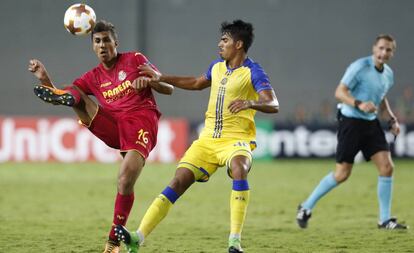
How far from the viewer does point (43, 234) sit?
28.7 feet

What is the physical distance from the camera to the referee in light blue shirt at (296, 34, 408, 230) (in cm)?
930

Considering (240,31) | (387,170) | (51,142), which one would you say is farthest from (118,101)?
(51,142)

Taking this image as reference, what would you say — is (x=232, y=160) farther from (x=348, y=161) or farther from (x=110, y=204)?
(x=110, y=204)

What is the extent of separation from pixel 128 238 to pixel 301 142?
45.1ft

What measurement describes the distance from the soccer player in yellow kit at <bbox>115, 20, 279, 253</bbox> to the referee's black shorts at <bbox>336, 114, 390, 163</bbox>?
2343mm

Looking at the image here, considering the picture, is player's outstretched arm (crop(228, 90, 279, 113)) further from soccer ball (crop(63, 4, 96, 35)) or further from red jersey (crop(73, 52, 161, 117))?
soccer ball (crop(63, 4, 96, 35))

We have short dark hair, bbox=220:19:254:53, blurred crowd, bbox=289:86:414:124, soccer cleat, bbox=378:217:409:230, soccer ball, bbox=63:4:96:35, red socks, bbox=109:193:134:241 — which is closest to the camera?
red socks, bbox=109:193:134:241

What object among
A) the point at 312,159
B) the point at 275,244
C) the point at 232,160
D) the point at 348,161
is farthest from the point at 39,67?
the point at 312,159

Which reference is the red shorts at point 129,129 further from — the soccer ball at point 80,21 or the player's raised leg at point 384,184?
the player's raised leg at point 384,184

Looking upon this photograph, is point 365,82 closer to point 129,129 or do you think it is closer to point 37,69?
point 129,129

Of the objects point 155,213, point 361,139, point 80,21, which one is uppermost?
point 80,21

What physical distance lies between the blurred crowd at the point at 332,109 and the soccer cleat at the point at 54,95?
49.3ft

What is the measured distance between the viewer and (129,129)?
7309mm

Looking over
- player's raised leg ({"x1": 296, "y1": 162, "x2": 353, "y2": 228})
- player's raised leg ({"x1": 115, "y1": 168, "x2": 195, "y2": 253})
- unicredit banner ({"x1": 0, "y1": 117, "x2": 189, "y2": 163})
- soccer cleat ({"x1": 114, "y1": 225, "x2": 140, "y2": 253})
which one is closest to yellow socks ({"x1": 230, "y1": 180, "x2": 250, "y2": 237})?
player's raised leg ({"x1": 115, "y1": 168, "x2": 195, "y2": 253})
